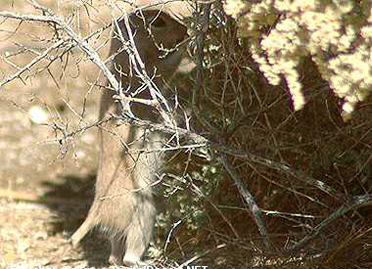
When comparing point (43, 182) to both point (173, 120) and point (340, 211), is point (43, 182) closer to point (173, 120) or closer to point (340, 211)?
point (173, 120)

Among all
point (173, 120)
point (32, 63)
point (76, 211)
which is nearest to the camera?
point (32, 63)

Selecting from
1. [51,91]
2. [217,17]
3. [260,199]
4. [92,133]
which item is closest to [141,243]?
[260,199]

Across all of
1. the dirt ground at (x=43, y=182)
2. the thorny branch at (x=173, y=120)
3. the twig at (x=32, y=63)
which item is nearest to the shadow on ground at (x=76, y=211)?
the dirt ground at (x=43, y=182)

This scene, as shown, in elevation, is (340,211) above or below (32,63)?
below

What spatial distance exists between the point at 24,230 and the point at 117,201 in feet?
4.67

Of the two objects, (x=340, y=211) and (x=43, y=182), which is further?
(x=43, y=182)

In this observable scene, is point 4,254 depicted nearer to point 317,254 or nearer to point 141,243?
point 141,243

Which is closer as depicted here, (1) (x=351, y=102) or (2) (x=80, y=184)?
(1) (x=351, y=102)

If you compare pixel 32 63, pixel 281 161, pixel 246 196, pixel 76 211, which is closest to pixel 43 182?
pixel 76 211

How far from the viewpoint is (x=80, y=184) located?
7.38m

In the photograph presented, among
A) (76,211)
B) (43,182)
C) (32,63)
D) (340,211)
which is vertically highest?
(32,63)

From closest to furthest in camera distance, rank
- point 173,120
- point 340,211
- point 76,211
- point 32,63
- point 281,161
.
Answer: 1. point 32,63
2. point 173,120
3. point 340,211
4. point 281,161
5. point 76,211

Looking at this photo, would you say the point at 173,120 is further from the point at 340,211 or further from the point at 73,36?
the point at 340,211

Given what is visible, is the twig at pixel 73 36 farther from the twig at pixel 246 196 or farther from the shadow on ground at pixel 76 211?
the shadow on ground at pixel 76 211
